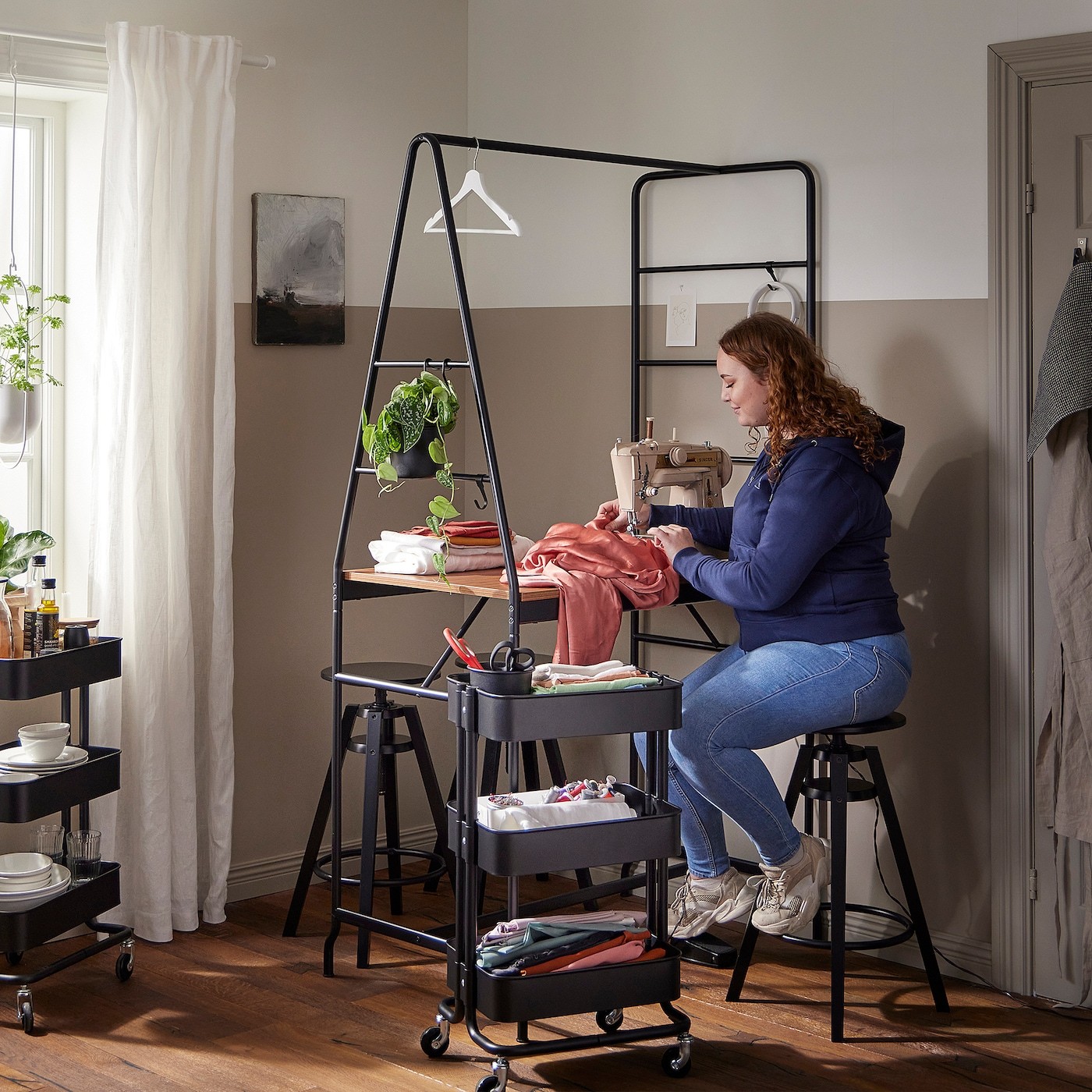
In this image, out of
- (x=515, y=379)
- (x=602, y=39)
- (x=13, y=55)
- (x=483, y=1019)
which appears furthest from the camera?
(x=515, y=379)

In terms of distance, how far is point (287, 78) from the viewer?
149 inches

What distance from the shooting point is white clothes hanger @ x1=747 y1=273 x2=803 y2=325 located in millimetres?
3482

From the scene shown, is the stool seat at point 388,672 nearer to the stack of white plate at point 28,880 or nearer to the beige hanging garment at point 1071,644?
the stack of white plate at point 28,880

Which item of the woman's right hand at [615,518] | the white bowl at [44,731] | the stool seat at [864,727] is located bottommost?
the white bowl at [44,731]

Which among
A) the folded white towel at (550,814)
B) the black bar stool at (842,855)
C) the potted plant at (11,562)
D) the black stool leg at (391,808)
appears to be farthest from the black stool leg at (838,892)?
the potted plant at (11,562)

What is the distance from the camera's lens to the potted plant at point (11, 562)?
308 centimetres

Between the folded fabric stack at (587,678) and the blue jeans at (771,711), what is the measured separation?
0.90 ft

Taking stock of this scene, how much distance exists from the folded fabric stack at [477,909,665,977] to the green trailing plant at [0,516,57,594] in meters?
1.35

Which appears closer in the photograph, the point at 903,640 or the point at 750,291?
the point at 903,640

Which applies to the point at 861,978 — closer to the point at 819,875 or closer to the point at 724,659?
the point at 819,875

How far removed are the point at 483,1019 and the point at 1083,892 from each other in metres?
1.36

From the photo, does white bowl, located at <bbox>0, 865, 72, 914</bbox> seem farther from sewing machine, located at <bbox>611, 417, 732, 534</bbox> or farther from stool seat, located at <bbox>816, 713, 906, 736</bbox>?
stool seat, located at <bbox>816, 713, 906, 736</bbox>

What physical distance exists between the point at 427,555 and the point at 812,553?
85 cm

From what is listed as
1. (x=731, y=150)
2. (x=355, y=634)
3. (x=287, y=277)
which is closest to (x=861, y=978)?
(x=355, y=634)
